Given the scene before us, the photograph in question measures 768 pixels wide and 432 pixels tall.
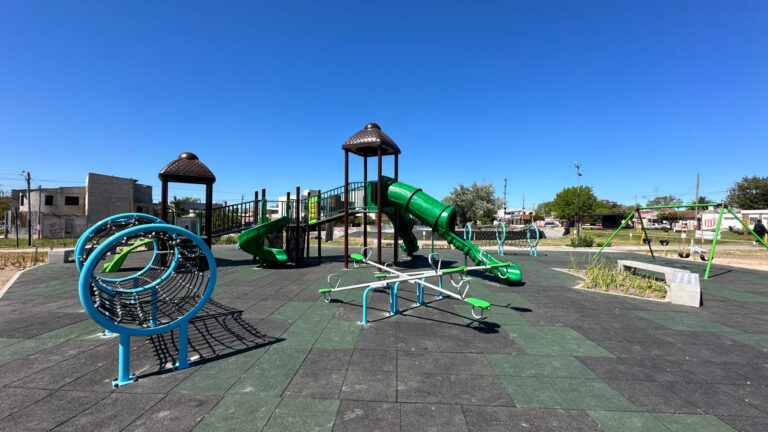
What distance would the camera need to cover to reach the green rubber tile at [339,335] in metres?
4.53

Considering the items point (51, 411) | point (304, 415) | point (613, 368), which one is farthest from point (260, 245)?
point (613, 368)

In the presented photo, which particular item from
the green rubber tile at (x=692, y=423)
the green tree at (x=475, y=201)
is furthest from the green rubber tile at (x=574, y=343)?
the green tree at (x=475, y=201)

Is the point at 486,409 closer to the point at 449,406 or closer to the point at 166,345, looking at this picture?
the point at 449,406

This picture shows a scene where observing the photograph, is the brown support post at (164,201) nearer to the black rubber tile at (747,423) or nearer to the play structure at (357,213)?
the play structure at (357,213)

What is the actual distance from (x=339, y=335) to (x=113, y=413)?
276 cm

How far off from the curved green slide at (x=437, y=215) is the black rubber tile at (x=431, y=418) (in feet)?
20.0

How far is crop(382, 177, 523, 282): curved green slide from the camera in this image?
354 inches

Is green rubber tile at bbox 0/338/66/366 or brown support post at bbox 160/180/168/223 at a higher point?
brown support post at bbox 160/180/168/223

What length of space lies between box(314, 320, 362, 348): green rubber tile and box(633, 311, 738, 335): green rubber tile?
18.8 ft

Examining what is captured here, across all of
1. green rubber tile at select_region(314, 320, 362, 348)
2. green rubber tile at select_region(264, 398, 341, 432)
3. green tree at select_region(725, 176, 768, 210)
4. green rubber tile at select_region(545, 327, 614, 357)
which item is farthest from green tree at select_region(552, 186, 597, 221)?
green rubber tile at select_region(264, 398, 341, 432)

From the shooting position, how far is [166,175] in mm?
11727

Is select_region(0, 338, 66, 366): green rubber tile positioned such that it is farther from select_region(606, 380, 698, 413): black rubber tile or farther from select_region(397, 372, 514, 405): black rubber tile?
select_region(606, 380, 698, 413): black rubber tile

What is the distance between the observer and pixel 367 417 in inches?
111

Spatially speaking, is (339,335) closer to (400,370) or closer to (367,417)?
(400,370)
